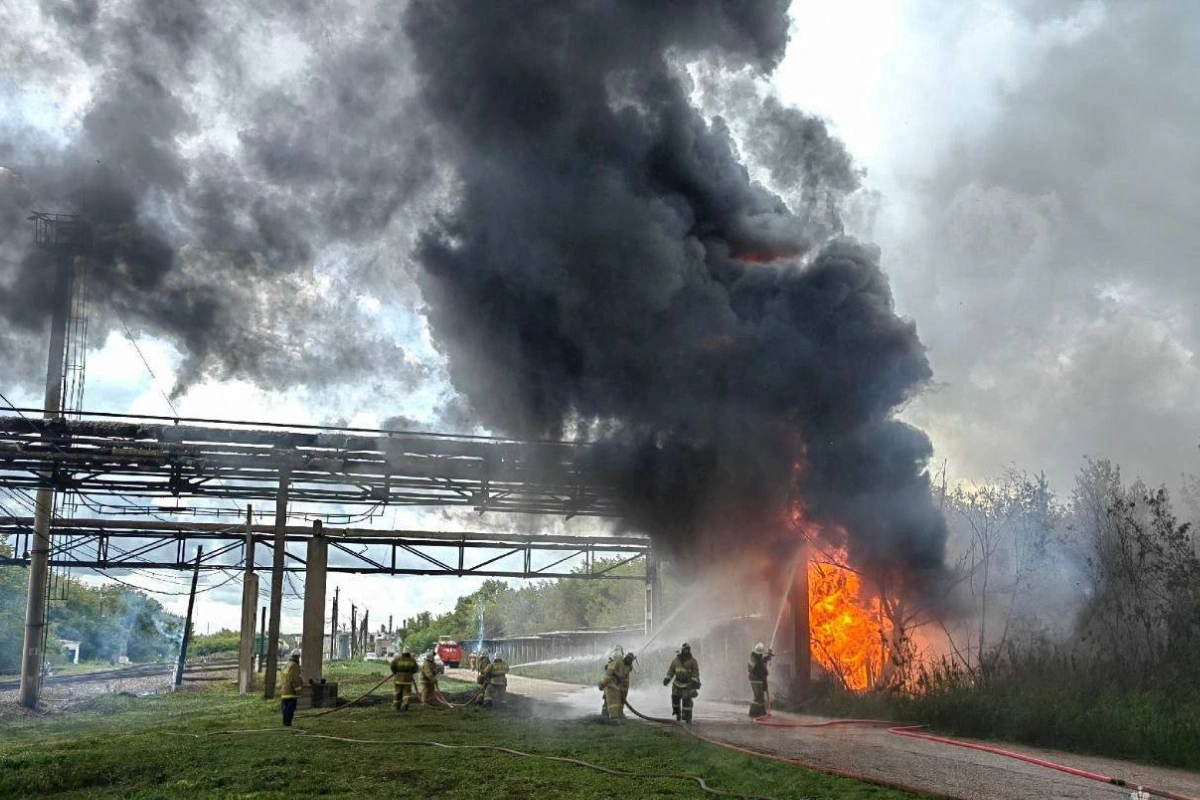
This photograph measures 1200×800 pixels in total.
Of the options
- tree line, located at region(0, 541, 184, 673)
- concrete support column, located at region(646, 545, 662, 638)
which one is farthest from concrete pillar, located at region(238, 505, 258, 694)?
tree line, located at region(0, 541, 184, 673)

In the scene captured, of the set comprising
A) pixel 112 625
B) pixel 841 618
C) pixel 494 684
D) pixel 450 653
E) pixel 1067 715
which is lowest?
pixel 112 625

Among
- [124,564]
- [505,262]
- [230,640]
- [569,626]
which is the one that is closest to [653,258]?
[505,262]

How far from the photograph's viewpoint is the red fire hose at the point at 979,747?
11906 mm

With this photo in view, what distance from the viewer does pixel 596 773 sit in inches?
519

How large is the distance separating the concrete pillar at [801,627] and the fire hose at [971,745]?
8.54 feet

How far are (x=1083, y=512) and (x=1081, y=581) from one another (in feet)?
7.82

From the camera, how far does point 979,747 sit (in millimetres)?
→ 15891

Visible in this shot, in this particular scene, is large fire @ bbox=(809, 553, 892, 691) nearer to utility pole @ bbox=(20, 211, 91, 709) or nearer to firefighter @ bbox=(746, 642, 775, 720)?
firefighter @ bbox=(746, 642, 775, 720)

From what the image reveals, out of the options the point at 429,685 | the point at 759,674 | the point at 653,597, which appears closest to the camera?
the point at 759,674

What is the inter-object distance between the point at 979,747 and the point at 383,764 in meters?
9.41

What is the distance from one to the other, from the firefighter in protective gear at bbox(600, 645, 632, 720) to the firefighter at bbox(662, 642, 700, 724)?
1120 millimetres

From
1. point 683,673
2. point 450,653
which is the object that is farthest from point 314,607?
point 450,653

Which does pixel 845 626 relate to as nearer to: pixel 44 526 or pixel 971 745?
pixel 971 745

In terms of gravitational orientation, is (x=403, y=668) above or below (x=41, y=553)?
below
